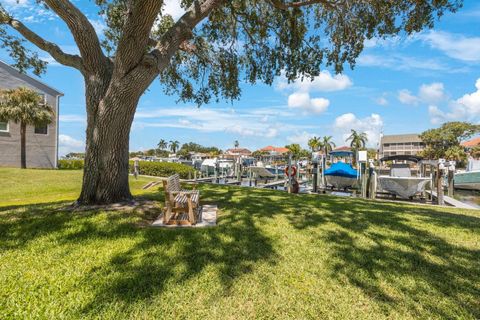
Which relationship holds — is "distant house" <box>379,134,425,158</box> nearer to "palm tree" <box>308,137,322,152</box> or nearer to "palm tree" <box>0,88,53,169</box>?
"palm tree" <box>308,137,322,152</box>

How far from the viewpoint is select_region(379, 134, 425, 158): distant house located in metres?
92.2

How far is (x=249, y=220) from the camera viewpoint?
235 inches

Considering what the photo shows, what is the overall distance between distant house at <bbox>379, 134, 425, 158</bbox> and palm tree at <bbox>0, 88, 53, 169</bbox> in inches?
3666

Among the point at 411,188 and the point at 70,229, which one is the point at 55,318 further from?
the point at 411,188

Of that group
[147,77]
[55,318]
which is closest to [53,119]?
[147,77]

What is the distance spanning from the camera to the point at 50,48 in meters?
6.61

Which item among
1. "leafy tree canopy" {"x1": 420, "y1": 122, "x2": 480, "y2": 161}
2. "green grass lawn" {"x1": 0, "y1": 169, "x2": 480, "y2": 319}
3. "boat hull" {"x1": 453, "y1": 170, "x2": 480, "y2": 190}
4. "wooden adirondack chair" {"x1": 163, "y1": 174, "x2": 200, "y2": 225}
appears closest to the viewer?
"green grass lawn" {"x1": 0, "y1": 169, "x2": 480, "y2": 319}

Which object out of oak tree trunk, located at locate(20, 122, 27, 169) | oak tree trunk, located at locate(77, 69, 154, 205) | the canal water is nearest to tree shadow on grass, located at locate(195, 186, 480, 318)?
oak tree trunk, located at locate(77, 69, 154, 205)

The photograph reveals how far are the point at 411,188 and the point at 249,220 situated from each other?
9474 millimetres

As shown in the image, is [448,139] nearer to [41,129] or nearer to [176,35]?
[176,35]

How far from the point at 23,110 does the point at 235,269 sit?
27952 millimetres

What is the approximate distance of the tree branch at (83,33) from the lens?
5.93 m

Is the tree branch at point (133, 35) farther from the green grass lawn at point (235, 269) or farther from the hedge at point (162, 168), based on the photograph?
the hedge at point (162, 168)

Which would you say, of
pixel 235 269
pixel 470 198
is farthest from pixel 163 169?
pixel 235 269
